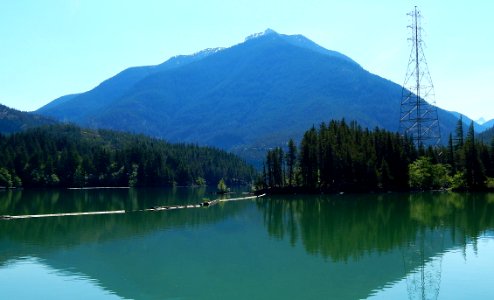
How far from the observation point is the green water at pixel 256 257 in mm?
31234

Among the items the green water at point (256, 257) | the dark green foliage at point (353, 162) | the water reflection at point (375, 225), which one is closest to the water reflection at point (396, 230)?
the water reflection at point (375, 225)

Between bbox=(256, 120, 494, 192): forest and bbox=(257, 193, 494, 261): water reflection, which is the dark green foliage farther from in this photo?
bbox=(257, 193, 494, 261): water reflection

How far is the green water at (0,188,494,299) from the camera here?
31.2 metres

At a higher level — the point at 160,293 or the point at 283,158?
the point at 283,158

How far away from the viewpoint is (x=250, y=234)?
58.1 m

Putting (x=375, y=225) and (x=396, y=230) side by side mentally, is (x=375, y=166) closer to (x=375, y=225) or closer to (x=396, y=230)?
(x=375, y=225)

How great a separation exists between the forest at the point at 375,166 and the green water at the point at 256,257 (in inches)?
2028

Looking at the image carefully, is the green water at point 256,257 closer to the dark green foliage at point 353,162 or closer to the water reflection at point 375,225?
the water reflection at point 375,225

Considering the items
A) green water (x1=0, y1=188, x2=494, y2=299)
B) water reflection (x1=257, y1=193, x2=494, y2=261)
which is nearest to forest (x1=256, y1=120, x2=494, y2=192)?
water reflection (x1=257, y1=193, x2=494, y2=261)

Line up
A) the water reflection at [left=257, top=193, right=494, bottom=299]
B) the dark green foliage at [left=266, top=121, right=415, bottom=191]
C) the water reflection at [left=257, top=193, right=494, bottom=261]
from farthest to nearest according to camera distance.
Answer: the dark green foliage at [left=266, top=121, right=415, bottom=191]
the water reflection at [left=257, top=193, right=494, bottom=261]
the water reflection at [left=257, top=193, right=494, bottom=299]

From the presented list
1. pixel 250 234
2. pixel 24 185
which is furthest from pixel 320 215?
pixel 24 185

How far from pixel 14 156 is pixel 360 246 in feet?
584

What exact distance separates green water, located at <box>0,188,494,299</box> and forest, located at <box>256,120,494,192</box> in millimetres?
51517

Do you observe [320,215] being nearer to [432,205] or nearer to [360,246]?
[432,205]
